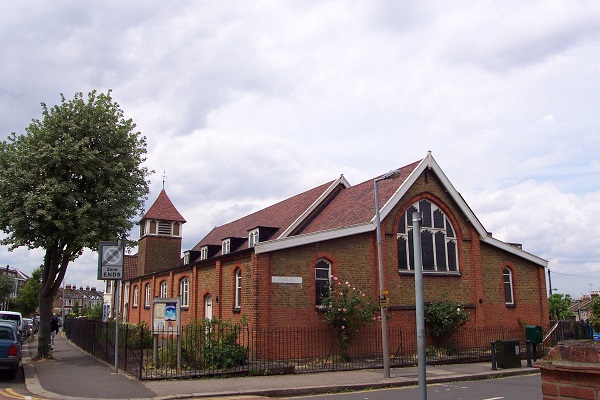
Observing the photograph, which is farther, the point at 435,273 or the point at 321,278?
the point at 435,273

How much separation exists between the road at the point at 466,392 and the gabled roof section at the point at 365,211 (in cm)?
731

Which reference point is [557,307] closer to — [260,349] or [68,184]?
[260,349]

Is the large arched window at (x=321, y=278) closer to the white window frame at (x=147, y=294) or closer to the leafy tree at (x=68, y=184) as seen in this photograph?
the leafy tree at (x=68, y=184)

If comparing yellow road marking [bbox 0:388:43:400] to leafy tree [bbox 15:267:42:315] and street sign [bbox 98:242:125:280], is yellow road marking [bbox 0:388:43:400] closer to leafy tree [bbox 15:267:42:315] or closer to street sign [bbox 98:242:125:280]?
street sign [bbox 98:242:125:280]

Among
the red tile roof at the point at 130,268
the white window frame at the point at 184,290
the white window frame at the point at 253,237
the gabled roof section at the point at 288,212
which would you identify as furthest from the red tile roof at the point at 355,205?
the red tile roof at the point at 130,268

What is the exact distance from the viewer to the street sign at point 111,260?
16.8 metres

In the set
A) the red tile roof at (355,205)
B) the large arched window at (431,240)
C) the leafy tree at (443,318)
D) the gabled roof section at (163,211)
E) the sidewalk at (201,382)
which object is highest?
the gabled roof section at (163,211)

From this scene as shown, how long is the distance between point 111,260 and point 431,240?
14622 mm

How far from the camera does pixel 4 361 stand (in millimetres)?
14648

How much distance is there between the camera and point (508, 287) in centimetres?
2636

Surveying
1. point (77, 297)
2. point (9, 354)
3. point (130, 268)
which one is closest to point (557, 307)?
point (130, 268)

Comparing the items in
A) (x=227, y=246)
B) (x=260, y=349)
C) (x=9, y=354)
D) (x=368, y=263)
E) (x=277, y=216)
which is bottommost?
(x=260, y=349)

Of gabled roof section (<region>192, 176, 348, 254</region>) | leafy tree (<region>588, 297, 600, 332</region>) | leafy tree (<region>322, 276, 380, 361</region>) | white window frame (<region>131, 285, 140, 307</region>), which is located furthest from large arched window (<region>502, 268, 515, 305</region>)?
white window frame (<region>131, 285, 140, 307</region>)

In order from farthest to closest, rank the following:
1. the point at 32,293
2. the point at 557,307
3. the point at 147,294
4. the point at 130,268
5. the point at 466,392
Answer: the point at 32,293
the point at 557,307
the point at 130,268
the point at 147,294
the point at 466,392
